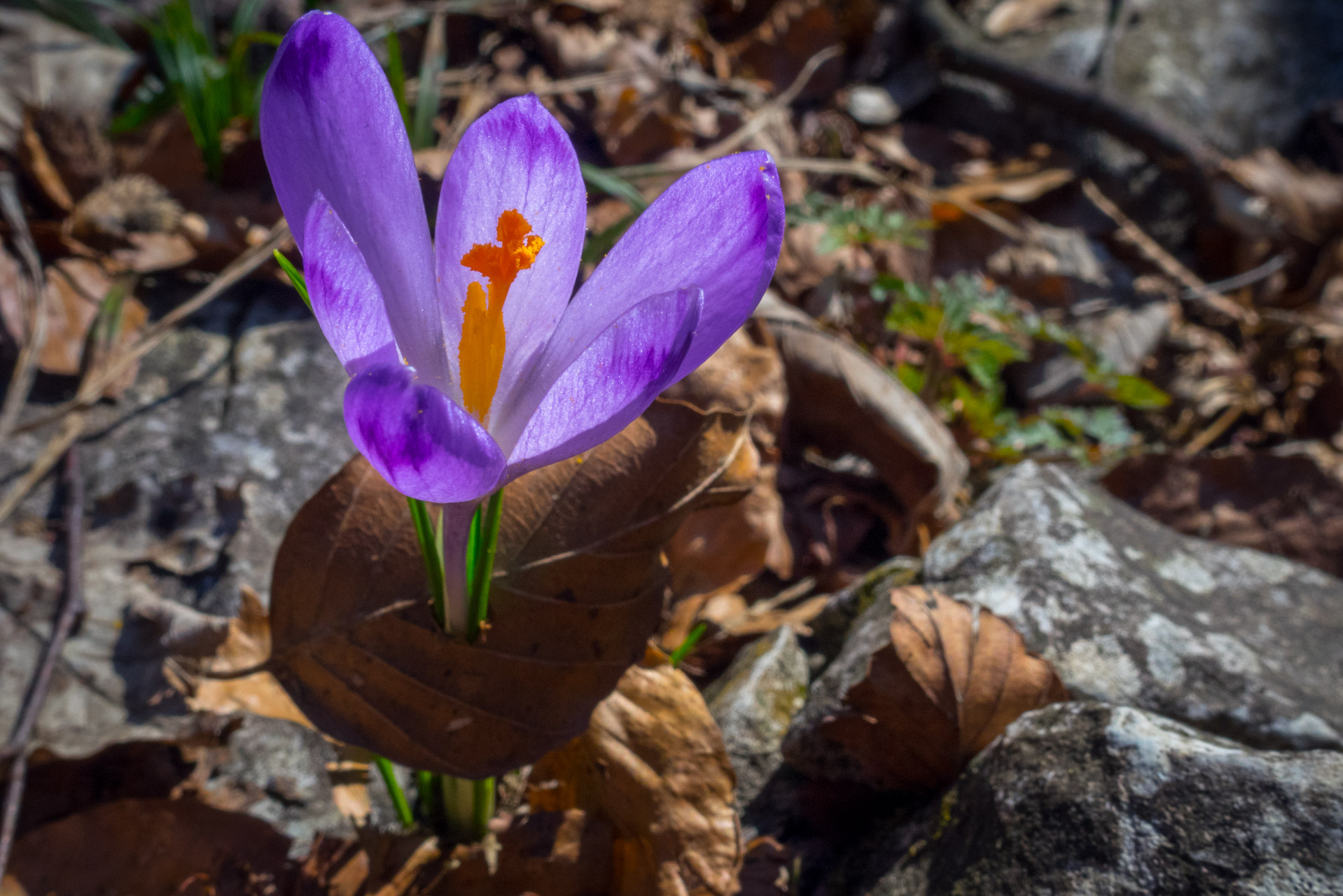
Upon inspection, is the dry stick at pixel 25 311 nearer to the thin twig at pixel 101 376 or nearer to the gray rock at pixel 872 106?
the thin twig at pixel 101 376

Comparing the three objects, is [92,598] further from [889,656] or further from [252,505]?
[889,656]

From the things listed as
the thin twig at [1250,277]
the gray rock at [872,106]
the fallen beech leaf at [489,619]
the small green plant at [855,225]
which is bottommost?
the thin twig at [1250,277]

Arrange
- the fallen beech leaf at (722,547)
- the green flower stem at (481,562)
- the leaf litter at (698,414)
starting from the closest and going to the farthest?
the green flower stem at (481,562)
the leaf litter at (698,414)
the fallen beech leaf at (722,547)

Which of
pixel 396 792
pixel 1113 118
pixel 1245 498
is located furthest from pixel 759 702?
pixel 1113 118

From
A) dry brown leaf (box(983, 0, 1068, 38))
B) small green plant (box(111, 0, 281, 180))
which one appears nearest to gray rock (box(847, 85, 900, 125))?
dry brown leaf (box(983, 0, 1068, 38))

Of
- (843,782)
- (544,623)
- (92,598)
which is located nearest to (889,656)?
(843,782)

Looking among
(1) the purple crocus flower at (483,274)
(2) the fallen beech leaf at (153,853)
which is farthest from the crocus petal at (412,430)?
(2) the fallen beech leaf at (153,853)

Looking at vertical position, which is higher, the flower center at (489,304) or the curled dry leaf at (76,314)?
the flower center at (489,304)
